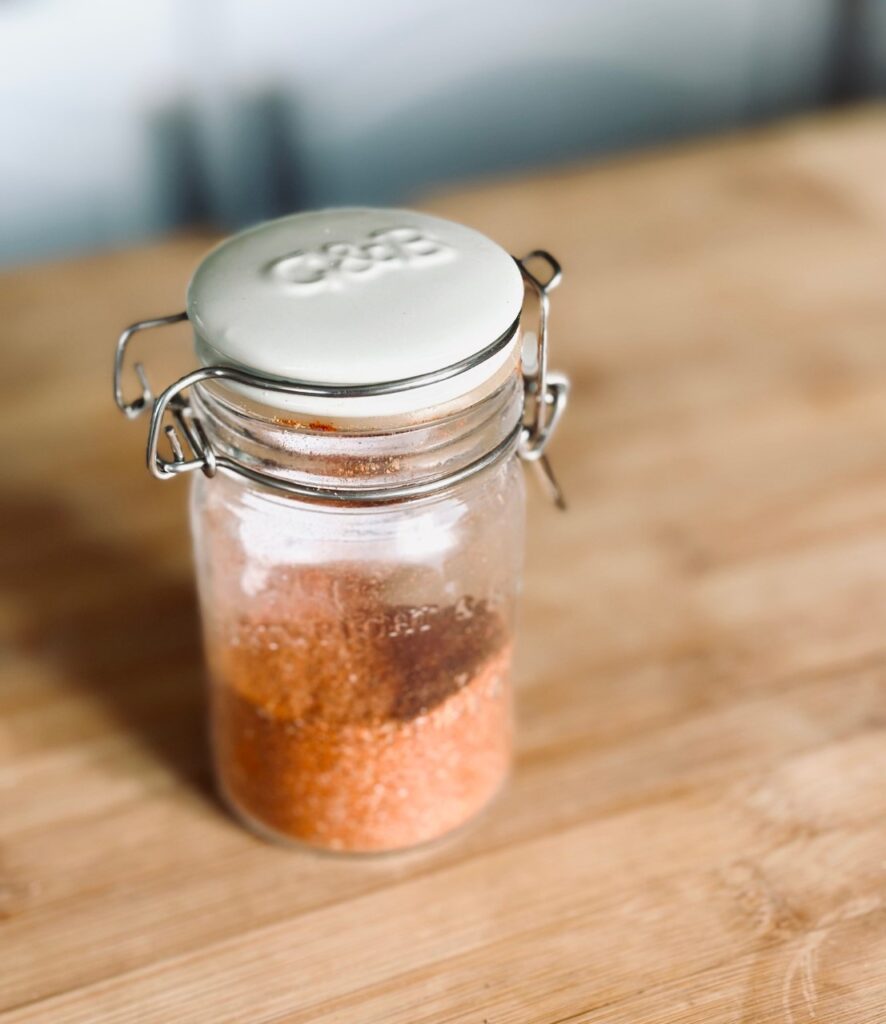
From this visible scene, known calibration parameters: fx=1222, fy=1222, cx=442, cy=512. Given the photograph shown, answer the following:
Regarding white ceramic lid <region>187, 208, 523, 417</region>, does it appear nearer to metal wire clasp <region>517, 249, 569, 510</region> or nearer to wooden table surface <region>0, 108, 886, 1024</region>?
metal wire clasp <region>517, 249, 569, 510</region>

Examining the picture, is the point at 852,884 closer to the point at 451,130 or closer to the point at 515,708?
the point at 515,708

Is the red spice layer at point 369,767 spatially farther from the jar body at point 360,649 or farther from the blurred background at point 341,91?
the blurred background at point 341,91

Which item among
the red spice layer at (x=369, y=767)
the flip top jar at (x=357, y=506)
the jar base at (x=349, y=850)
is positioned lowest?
the jar base at (x=349, y=850)

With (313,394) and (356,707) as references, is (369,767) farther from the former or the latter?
(313,394)

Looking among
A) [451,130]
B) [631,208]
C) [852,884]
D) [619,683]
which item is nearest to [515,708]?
[619,683]

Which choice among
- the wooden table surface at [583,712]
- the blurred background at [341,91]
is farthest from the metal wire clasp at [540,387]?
the blurred background at [341,91]

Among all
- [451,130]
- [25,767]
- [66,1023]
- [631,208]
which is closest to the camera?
[66,1023]
